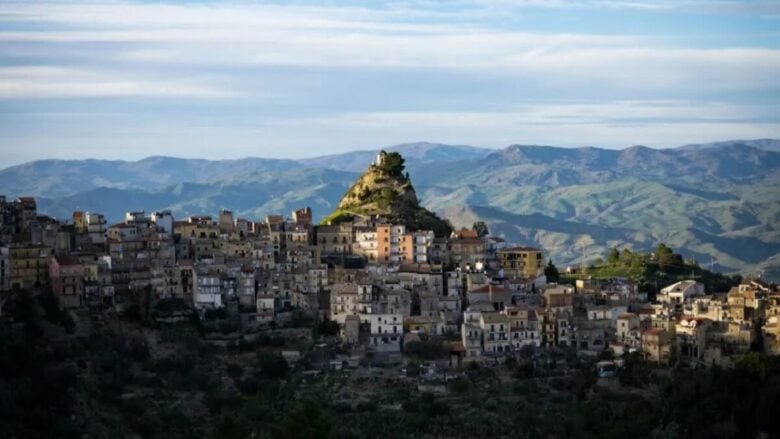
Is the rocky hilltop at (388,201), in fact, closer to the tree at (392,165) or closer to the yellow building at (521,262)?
the tree at (392,165)

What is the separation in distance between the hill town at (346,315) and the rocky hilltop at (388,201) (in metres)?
2.33

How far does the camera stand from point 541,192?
6014 inches

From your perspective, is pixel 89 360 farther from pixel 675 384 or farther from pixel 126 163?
pixel 126 163

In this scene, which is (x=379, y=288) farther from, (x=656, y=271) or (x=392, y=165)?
(x=656, y=271)

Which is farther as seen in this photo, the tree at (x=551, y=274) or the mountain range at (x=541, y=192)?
the mountain range at (x=541, y=192)

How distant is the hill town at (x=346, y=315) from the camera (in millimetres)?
32562

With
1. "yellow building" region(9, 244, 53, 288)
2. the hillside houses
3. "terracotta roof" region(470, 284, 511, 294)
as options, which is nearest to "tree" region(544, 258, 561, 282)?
the hillside houses

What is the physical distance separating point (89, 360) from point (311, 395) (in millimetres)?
4916

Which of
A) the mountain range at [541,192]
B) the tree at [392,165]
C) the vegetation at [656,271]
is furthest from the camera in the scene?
the mountain range at [541,192]

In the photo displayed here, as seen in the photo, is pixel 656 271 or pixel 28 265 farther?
pixel 656 271

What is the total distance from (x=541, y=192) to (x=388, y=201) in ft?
353

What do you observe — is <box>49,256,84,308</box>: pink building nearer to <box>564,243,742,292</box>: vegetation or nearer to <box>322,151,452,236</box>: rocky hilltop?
<box>322,151,452,236</box>: rocky hilltop

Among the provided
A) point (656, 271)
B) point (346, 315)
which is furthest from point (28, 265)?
point (656, 271)

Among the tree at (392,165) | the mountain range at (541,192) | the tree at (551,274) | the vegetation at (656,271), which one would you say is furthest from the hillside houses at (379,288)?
the mountain range at (541,192)
